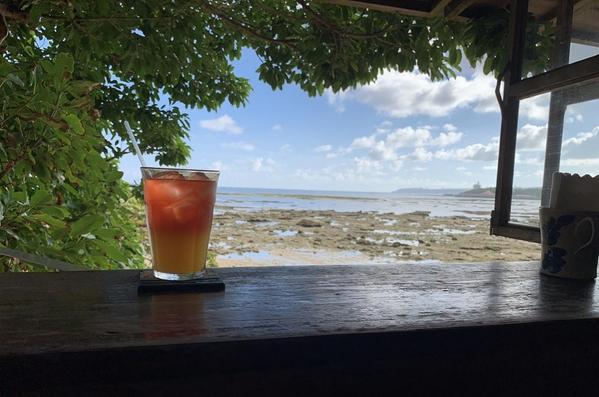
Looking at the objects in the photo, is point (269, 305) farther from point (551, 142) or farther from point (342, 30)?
point (342, 30)

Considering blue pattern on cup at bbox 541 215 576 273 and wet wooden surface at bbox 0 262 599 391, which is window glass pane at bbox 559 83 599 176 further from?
wet wooden surface at bbox 0 262 599 391

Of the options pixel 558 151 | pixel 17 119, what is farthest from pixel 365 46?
pixel 17 119

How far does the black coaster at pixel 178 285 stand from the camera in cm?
54

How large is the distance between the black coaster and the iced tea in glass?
0.9 inches

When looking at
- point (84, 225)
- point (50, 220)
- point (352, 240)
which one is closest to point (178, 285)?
point (84, 225)

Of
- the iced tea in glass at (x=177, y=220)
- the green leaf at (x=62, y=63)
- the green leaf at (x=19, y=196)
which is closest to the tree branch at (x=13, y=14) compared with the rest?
the green leaf at (x=62, y=63)

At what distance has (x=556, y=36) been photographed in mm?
1170

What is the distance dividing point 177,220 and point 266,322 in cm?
25

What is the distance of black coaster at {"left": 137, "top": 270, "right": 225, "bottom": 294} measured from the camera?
0.54 meters

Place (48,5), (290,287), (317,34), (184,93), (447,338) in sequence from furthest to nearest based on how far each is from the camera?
(184,93) < (317,34) < (48,5) < (290,287) < (447,338)

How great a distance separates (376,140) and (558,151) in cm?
2172

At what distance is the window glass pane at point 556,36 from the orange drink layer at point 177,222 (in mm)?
1020

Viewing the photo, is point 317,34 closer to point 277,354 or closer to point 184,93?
point 184,93

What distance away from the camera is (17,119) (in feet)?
3.22
